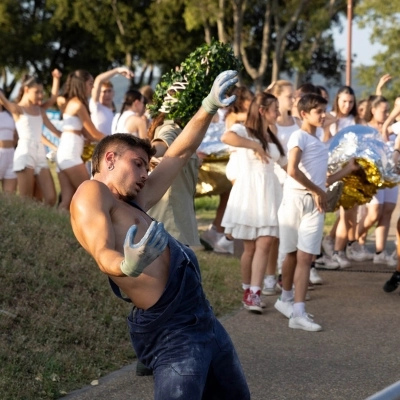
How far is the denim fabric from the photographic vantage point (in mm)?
3631

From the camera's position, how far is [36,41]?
4309 centimetres

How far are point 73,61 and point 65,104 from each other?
35729 mm

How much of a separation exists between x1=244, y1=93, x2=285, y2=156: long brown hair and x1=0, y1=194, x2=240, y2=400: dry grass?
1.40m

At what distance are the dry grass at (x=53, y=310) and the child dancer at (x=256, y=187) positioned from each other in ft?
1.73

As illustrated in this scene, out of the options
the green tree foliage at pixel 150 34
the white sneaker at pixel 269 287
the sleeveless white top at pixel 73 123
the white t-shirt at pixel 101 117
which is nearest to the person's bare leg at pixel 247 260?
the white sneaker at pixel 269 287

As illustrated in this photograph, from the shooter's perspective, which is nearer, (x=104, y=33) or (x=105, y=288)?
(x=105, y=288)

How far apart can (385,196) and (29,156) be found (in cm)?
405

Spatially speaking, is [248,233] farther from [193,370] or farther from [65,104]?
[193,370]

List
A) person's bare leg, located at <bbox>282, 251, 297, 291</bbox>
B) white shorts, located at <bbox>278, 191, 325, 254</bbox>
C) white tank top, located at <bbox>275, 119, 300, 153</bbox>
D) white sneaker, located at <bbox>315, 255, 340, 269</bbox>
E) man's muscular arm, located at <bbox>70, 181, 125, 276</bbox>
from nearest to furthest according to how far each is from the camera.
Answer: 1. man's muscular arm, located at <bbox>70, 181, 125, 276</bbox>
2. white shorts, located at <bbox>278, 191, 325, 254</bbox>
3. person's bare leg, located at <bbox>282, 251, 297, 291</bbox>
4. white tank top, located at <bbox>275, 119, 300, 153</bbox>
5. white sneaker, located at <bbox>315, 255, 340, 269</bbox>

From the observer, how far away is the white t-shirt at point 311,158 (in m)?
7.42

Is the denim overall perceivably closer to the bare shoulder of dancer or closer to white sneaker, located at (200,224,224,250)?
the bare shoulder of dancer

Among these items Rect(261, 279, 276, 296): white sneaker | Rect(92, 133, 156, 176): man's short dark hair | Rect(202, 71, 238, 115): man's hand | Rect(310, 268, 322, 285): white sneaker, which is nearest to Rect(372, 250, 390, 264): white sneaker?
Rect(310, 268, 322, 285): white sneaker

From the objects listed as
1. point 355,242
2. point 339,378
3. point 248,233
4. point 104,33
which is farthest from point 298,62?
point 339,378

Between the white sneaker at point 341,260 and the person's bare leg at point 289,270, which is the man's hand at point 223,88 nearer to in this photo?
the person's bare leg at point 289,270
